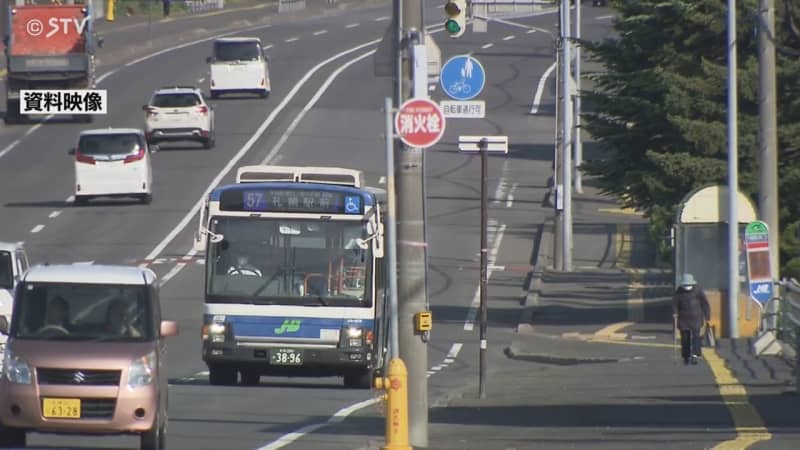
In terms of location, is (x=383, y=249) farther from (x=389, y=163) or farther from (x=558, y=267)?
(x=558, y=267)

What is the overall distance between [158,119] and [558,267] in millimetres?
14985

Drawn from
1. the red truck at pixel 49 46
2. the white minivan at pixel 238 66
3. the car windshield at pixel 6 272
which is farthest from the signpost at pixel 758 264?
the white minivan at pixel 238 66

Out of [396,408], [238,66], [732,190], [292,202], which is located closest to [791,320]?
[292,202]

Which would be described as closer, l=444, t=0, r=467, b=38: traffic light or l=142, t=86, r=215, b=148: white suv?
l=444, t=0, r=467, b=38: traffic light

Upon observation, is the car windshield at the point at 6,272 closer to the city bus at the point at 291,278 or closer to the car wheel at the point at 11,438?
the city bus at the point at 291,278

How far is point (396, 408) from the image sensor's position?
1587 cm

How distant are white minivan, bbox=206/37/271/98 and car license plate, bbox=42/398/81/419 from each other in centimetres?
5071

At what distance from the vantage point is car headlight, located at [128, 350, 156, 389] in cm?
1631

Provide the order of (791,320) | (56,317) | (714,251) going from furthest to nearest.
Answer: (714,251) < (791,320) < (56,317)

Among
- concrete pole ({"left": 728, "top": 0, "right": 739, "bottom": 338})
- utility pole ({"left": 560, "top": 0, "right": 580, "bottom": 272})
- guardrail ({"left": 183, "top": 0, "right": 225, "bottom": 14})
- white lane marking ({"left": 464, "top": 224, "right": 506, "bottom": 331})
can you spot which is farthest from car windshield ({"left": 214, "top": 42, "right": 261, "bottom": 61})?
concrete pole ({"left": 728, "top": 0, "right": 739, "bottom": 338})

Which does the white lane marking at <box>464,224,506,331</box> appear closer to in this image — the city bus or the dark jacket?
the dark jacket

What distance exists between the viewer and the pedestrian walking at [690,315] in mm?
28672

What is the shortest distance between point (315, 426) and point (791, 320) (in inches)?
293

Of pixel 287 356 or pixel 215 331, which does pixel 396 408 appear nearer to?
pixel 287 356
